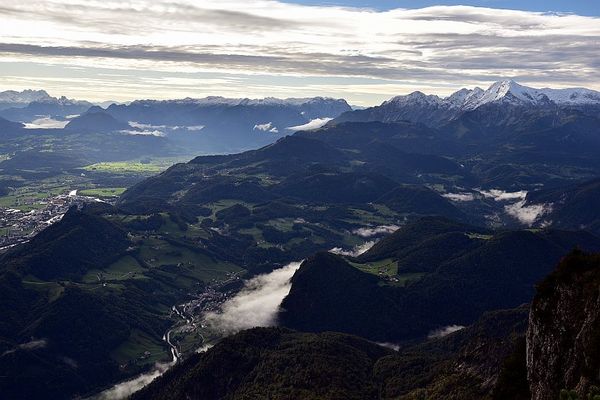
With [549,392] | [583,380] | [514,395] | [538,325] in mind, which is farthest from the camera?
[514,395]

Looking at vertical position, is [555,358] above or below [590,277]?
below

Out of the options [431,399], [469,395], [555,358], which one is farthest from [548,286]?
[431,399]

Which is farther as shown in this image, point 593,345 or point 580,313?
point 580,313

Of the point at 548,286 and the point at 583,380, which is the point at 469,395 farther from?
the point at 583,380

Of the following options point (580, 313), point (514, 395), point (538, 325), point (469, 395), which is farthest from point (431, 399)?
point (580, 313)

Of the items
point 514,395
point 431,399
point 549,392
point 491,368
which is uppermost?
point 549,392

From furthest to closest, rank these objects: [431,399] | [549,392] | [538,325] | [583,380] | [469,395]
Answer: [431,399] < [469,395] < [538,325] < [549,392] < [583,380]
